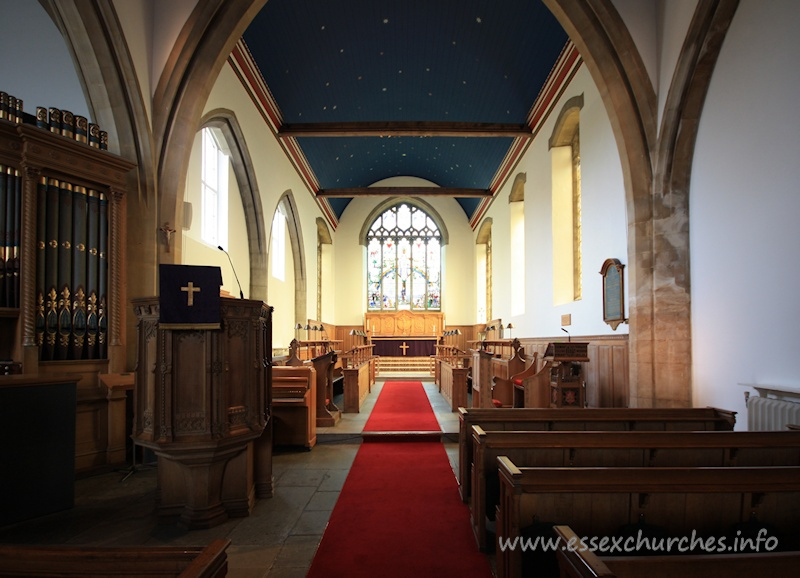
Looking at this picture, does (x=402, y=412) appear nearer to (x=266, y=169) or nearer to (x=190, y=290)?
(x=190, y=290)

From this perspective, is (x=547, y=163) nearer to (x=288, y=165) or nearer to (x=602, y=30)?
(x=602, y=30)

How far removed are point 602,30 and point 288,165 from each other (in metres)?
7.05

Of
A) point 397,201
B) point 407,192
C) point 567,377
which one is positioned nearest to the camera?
point 567,377

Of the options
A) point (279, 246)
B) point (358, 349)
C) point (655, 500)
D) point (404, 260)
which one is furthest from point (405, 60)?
point (404, 260)

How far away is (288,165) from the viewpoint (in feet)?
35.0

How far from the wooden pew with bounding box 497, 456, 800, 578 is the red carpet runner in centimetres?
71

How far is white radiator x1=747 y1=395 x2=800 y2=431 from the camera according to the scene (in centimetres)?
329

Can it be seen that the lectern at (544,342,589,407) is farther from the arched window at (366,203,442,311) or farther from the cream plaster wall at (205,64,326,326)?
the arched window at (366,203,442,311)

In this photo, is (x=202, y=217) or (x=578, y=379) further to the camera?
(x=202, y=217)

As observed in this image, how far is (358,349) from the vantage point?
971cm

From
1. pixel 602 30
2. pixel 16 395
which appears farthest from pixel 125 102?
pixel 602 30

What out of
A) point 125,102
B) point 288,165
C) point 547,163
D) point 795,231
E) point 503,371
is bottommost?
point 503,371

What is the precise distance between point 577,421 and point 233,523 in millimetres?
2332

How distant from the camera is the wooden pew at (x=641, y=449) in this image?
99.0 inches
